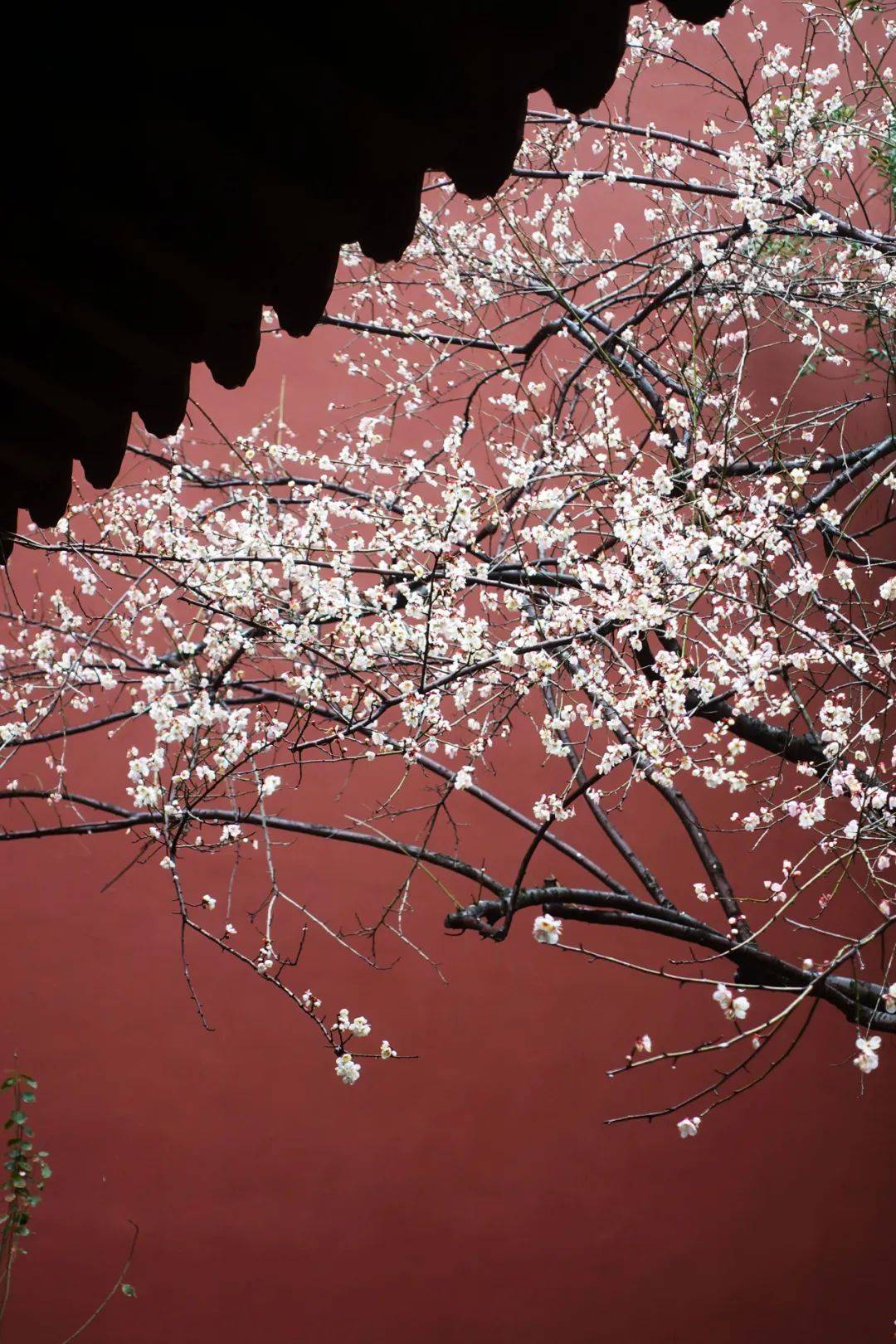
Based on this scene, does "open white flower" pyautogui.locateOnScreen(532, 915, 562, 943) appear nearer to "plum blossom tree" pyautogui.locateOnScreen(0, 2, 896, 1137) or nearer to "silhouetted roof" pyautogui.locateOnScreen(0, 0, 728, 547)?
"plum blossom tree" pyautogui.locateOnScreen(0, 2, 896, 1137)

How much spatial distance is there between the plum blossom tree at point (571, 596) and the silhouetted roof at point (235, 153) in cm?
148

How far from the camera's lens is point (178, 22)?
36.8 inches

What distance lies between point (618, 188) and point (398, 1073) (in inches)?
143

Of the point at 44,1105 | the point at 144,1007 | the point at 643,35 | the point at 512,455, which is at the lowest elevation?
the point at 44,1105

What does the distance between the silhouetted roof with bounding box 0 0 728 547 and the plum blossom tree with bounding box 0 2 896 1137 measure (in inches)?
58.4

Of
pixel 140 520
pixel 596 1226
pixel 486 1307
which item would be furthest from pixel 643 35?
pixel 486 1307

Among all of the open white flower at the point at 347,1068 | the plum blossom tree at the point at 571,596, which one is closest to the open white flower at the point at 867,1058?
the plum blossom tree at the point at 571,596

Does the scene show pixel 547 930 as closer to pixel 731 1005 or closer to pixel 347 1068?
pixel 731 1005

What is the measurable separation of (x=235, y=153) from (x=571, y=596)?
213 centimetres

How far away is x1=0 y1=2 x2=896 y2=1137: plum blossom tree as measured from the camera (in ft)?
9.75

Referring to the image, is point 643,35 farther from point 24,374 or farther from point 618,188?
point 24,374

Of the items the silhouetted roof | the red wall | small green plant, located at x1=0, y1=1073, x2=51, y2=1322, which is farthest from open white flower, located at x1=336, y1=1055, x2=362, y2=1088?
the silhouetted roof

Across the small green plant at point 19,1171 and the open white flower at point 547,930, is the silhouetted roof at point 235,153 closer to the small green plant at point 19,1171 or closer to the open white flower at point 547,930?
the open white flower at point 547,930

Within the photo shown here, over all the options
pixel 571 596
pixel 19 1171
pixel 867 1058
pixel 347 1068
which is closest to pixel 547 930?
pixel 867 1058
